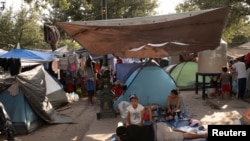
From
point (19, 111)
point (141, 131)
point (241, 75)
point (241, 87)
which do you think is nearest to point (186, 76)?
point (241, 87)

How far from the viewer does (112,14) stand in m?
33.7

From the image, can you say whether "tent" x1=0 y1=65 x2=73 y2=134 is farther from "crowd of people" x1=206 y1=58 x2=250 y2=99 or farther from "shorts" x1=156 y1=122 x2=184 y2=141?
"crowd of people" x1=206 y1=58 x2=250 y2=99

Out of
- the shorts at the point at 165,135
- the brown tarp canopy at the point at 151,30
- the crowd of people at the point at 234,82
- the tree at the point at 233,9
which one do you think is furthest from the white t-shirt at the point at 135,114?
the tree at the point at 233,9

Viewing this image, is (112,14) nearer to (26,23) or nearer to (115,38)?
(26,23)

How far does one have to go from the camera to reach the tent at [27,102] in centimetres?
918

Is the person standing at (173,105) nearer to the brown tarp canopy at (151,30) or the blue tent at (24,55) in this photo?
the brown tarp canopy at (151,30)

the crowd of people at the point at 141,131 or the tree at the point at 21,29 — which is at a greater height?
the tree at the point at 21,29

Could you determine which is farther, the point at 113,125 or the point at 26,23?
the point at 26,23

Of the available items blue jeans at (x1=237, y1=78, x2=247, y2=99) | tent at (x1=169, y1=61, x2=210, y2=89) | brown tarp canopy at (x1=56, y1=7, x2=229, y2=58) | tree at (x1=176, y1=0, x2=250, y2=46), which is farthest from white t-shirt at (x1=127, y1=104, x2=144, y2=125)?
tree at (x1=176, y1=0, x2=250, y2=46)

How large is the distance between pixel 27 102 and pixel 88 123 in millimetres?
1858

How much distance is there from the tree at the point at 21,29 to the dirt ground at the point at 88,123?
25.8 meters

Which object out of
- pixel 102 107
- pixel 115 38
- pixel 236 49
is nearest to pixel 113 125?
pixel 102 107

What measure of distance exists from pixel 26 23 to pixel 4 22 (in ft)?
7.76

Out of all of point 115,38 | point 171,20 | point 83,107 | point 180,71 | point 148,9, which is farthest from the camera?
point 148,9
